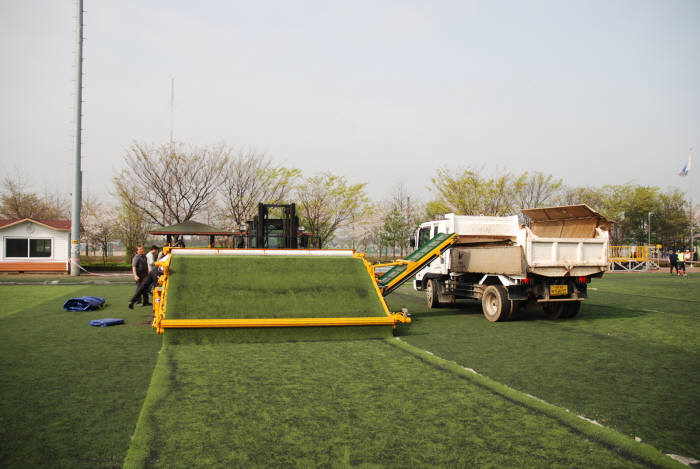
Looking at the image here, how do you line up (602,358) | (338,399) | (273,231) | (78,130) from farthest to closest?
(78,130), (273,231), (602,358), (338,399)

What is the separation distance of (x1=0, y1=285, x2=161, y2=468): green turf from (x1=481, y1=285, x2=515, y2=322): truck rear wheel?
6875 millimetres

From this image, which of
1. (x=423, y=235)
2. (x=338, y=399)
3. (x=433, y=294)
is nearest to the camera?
(x=338, y=399)

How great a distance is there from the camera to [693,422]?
4.43 metres

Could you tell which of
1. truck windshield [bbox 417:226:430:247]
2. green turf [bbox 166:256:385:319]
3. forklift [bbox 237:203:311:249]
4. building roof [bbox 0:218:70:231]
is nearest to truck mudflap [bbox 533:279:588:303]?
green turf [bbox 166:256:385:319]

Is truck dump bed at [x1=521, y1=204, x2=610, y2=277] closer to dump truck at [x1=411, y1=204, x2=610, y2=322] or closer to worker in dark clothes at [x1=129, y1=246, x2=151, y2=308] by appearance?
dump truck at [x1=411, y1=204, x2=610, y2=322]

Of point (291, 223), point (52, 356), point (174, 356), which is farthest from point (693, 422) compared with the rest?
point (291, 223)

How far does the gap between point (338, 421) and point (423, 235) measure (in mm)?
10537

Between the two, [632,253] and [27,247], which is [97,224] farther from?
[632,253]

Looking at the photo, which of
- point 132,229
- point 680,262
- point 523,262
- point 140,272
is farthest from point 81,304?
point 680,262

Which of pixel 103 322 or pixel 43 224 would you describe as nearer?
pixel 103 322

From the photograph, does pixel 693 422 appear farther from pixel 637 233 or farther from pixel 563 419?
pixel 637 233

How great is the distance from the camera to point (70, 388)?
17.2 ft

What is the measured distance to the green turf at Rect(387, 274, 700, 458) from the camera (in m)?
4.57

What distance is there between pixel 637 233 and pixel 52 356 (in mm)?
59210
